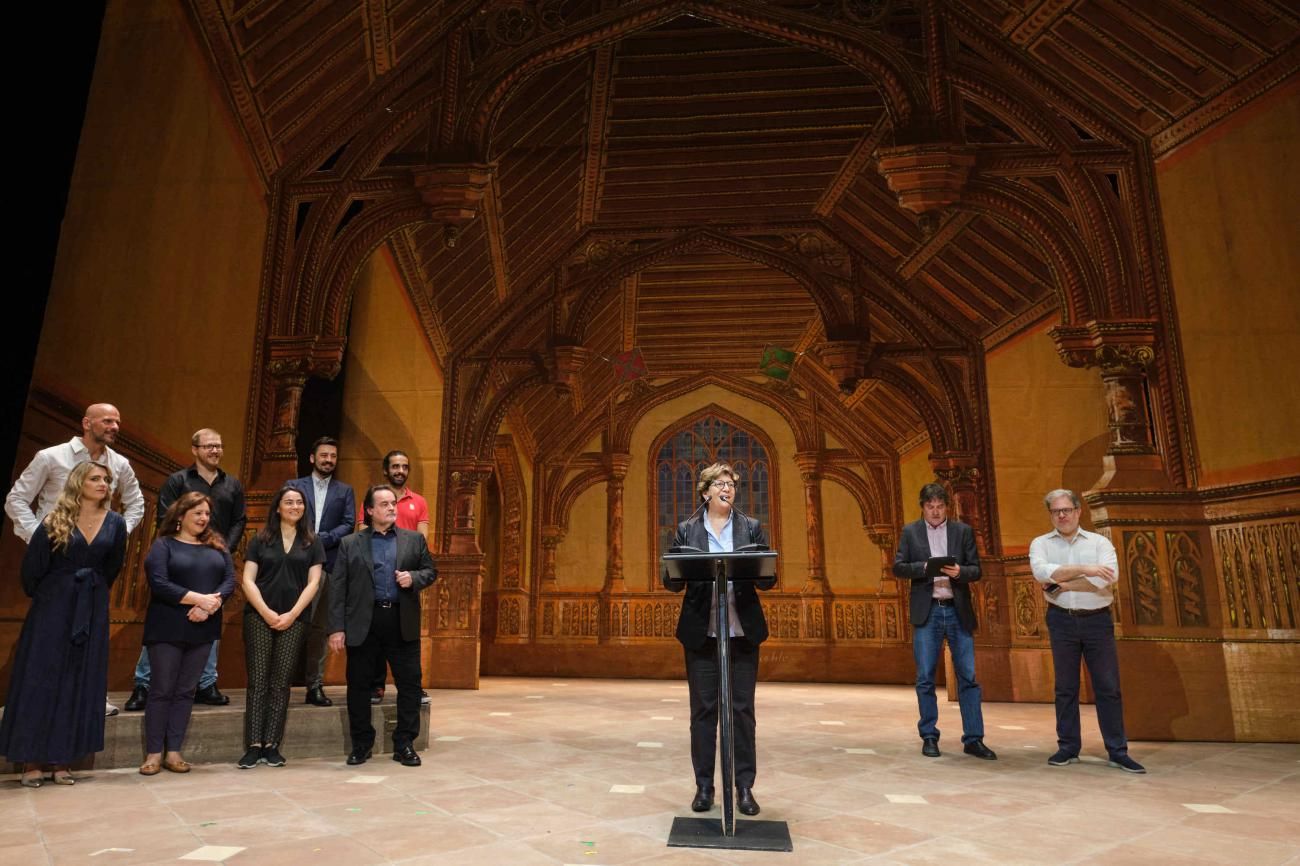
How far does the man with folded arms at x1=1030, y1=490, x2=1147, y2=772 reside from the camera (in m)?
4.19

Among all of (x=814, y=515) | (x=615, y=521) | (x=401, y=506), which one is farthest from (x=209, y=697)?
(x=814, y=515)

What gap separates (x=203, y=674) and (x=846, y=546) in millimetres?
12632

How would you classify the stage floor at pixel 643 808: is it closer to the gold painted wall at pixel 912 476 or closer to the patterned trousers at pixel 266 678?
the patterned trousers at pixel 266 678

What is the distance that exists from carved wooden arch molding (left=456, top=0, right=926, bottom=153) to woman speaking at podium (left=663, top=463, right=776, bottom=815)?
459 centimetres

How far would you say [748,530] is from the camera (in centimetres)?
316

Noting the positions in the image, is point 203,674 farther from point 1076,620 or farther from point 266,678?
point 1076,620

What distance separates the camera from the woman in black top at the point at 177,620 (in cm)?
361

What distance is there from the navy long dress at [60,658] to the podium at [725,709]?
239cm

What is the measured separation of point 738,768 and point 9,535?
3278 millimetres

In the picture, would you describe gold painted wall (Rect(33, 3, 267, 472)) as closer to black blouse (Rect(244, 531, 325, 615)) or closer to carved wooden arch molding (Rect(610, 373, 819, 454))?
black blouse (Rect(244, 531, 325, 615))

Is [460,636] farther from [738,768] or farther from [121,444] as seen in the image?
[738,768]

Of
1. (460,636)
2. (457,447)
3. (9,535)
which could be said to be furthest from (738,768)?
(457,447)

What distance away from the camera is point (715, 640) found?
307 centimetres

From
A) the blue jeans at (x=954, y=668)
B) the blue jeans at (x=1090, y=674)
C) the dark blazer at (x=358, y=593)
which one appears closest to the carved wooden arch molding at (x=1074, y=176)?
the blue jeans at (x=1090, y=674)
